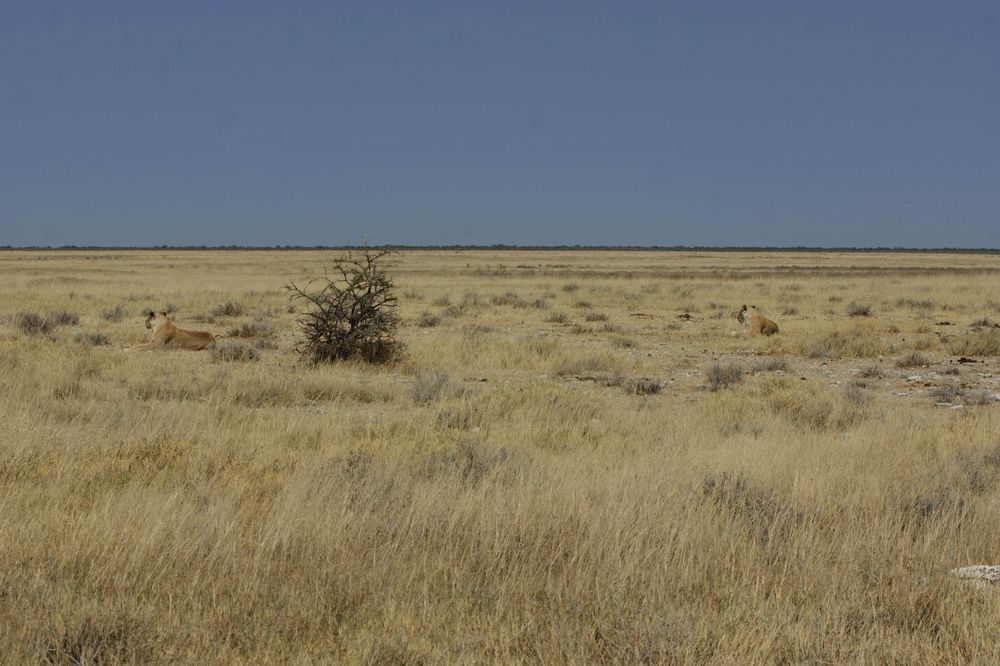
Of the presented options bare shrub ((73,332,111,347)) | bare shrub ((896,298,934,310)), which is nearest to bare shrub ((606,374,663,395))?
bare shrub ((73,332,111,347))

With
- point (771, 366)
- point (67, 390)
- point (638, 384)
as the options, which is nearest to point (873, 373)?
point (771, 366)

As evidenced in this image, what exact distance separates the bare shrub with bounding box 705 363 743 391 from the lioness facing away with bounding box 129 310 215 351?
8979mm

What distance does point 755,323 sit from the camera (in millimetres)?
20125

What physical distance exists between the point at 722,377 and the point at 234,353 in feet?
26.6

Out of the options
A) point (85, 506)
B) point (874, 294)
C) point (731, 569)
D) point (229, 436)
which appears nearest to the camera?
point (731, 569)

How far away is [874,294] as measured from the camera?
37.9 m

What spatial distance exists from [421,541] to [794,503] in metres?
2.43

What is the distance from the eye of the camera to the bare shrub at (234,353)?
15.1 metres

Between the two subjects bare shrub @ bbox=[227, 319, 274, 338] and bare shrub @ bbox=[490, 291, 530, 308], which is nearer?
bare shrub @ bbox=[227, 319, 274, 338]

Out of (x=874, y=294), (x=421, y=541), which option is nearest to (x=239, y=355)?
(x=421, y=541)

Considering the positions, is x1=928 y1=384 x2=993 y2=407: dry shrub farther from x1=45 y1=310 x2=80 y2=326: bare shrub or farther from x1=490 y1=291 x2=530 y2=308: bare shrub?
x1=45 y1=310 x2=80 y2=326: bare shrub

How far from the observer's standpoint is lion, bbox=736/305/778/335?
65.8ft

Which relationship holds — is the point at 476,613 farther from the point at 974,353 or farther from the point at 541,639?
the point at 974,353

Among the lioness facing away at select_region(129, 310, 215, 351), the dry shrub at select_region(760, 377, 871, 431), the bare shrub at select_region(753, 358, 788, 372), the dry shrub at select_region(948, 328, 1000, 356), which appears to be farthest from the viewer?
the dry shrub at select_region(948, 328, 1000, 356)
